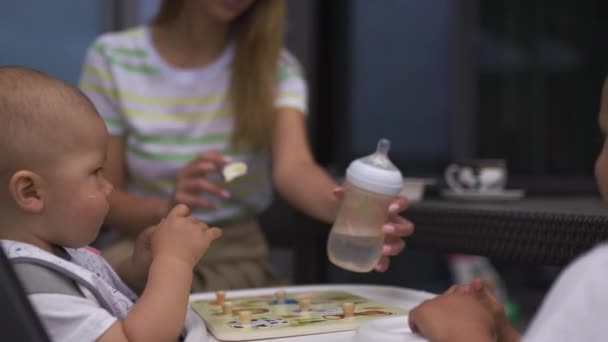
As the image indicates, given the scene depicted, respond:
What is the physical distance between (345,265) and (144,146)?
0.58 metres

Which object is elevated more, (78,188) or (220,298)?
(78,188)

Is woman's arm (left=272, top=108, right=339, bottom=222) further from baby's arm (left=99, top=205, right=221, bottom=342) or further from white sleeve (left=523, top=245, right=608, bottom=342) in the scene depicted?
white sleeve (left=523, top=245, right=608, bottom=342)

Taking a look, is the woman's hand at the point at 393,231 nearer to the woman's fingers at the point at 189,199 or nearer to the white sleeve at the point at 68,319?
the woman's fingers at the point at 189,199

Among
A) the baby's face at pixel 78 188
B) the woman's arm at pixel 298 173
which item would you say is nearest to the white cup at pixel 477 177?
the woman's arm at pixel 298 173

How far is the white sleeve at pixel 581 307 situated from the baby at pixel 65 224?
379 millimetres

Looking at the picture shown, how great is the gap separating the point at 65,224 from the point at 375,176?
0.35m

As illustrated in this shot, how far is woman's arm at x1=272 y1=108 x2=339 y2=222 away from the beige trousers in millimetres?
115

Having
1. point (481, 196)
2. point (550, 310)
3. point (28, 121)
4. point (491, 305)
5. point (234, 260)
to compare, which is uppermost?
point (28, 121)

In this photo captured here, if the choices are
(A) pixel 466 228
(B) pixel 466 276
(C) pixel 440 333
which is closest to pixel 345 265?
(A) pixel 466 228

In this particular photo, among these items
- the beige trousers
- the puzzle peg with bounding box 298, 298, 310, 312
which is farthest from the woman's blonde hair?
the puzzle peg with bounding box 298, 298, 310, 312

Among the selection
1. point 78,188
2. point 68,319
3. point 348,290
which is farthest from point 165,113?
point 68,319

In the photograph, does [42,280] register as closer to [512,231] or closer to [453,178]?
[512,231]

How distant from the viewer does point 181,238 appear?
0.79 m

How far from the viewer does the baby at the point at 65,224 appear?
685 millimetres
